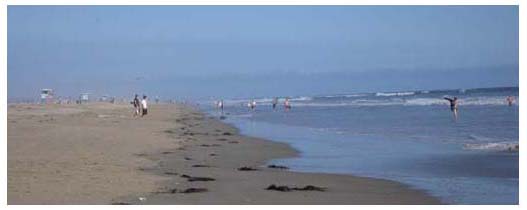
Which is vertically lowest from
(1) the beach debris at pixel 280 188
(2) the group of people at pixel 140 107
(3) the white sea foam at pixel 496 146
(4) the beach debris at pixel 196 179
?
(1) the beach debris at pixel 280 188

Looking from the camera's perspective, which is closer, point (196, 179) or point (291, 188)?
point (291, 188)

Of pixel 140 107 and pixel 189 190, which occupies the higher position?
pixel 140 107

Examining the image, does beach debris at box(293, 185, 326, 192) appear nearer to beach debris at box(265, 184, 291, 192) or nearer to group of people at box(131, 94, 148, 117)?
beach debris at box(265, 184, 291, 192)

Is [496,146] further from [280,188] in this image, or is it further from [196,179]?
[196,179]

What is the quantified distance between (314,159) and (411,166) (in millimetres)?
2720

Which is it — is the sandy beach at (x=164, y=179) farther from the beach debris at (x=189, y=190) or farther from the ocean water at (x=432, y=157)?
the ocean water at (x=432, y=157)

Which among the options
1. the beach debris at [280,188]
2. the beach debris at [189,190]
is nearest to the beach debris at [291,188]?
the beach debris at [280,188]

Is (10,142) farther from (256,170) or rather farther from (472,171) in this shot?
(472,171)

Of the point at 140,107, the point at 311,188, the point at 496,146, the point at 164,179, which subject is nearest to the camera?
the point at 311,188

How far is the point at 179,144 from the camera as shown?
63.8 ft

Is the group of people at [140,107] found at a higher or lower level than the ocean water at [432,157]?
higher

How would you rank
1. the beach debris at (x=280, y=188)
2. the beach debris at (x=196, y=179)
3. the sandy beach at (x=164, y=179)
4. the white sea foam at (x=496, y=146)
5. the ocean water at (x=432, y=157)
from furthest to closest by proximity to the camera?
1. the white sea foam at (x=496, y=146)
2. the beach debris at (x=196, y=179)
3. the ocean water at (x=432, y=157)
4. the beach debris at (x=280, y=188)
5. the sandy beach at (x=164, y=179)

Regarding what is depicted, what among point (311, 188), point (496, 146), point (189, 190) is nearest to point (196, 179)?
point (189, 190)

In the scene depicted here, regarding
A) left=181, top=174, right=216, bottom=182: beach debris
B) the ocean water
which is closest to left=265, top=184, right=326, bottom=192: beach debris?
left=181, top=174, right=216, bottom=182: beach debris
